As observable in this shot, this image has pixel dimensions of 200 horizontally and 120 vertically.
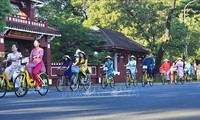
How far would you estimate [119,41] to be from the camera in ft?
133

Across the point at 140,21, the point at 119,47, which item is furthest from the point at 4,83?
the point at 140,21

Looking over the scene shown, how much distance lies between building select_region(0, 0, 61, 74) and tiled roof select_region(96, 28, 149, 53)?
7.64 m

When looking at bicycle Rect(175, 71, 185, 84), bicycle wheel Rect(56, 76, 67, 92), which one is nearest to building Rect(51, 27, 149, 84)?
bicycle Rect(175, 71, 185, 84)

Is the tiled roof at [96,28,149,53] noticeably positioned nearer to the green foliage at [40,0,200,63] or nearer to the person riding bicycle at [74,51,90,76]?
the green foliage at [40,0,200,63]

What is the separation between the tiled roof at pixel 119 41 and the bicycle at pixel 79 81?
18.9m

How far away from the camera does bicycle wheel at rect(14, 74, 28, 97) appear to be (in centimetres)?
1386

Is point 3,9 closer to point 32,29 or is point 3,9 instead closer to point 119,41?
point 32,29

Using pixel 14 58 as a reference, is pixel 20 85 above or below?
below

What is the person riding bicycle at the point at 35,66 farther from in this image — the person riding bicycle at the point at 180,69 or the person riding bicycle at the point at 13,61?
the person riding bicycle at the point at 180,69

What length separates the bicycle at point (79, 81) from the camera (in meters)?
17.6

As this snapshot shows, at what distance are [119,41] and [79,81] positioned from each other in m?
22.8

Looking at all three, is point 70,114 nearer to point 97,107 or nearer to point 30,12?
point 97,107

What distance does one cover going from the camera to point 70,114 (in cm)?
861

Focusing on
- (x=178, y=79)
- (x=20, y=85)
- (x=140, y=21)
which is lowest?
(x=20, y=85)
